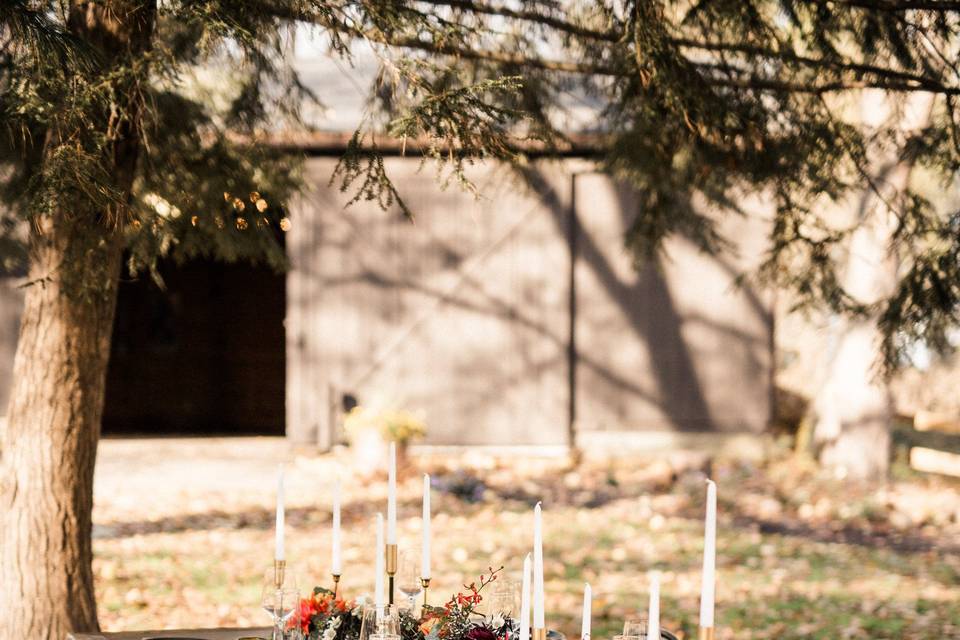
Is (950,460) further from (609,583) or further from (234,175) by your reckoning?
(234,175)

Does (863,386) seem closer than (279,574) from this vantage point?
No

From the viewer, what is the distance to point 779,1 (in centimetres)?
418

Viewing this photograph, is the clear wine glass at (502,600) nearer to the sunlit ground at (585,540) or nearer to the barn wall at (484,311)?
the sunlit ground at (585,540)

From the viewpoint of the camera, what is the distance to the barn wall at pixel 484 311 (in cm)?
1091

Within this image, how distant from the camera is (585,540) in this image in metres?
7.88

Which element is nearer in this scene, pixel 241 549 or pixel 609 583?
pixel 609 583

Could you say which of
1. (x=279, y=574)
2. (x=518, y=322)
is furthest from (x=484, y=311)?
(x=279, y=574)

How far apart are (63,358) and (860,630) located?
4.46 m

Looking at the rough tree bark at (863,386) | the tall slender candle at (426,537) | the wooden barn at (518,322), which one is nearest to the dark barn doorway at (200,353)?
the wooden barn at (518,322)

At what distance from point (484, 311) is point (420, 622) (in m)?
8.11

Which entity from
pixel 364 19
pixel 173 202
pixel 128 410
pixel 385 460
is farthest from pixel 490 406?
pixel 364 19

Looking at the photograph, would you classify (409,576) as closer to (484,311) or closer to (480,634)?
(480,634)

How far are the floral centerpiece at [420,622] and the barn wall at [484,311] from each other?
7.95 meters

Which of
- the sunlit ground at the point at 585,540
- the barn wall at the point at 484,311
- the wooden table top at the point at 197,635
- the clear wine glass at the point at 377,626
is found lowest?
the sunlit ground at the point at 585,540
